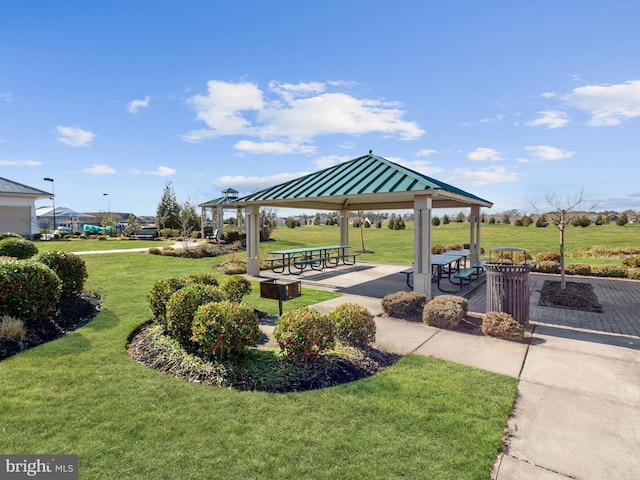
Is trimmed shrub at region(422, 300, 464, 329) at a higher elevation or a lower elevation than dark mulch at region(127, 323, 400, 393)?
higher

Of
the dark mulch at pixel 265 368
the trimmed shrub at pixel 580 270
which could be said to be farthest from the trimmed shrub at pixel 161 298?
the trimmed shrub at pixel 580 270

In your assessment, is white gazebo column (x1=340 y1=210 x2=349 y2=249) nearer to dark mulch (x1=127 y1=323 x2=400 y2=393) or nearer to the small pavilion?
the small pavilion

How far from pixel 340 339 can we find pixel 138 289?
22.6 feet

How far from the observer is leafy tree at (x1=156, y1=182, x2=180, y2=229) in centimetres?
3662

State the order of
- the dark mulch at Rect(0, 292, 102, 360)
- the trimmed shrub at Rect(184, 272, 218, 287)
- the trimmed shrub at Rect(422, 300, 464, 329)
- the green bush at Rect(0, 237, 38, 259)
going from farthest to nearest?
1. the green bush at Rect(0, 237, 38, 259)
2. the trimmed shrub at Rect(184, 272, 218, 287)
3. the trimmed shrub at Rect(422, 300, 464, 329)
4. the dark mulch at Rect(0, 292, 102, 360)

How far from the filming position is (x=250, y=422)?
337cm

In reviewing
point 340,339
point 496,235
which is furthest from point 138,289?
point 496,235

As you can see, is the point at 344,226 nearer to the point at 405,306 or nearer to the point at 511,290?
the point at 405,306

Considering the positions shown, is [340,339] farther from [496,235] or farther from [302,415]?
[496,235]

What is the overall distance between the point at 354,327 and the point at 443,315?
2.29 metres

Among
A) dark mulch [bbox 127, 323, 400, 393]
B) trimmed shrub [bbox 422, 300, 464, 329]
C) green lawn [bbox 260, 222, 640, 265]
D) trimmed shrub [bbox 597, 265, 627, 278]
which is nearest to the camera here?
dark mulch [bbox 127, 323, 400, 393]

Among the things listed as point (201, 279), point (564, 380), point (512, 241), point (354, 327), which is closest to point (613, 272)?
point (564, 380)

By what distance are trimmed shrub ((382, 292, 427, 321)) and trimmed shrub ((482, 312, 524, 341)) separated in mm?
1416

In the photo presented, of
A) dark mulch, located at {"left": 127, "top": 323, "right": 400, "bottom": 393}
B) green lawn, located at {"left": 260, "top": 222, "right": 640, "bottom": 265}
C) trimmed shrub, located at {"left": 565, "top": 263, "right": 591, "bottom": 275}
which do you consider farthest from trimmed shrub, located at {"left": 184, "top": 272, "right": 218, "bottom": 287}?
green lawn, located at {"left": 260, "top": 222, "right": 640, "bottom": 265}
